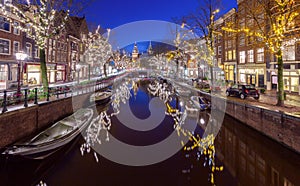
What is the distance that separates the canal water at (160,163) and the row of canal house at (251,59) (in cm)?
1080

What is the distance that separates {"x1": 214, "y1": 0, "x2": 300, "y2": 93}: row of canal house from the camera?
70.7ft

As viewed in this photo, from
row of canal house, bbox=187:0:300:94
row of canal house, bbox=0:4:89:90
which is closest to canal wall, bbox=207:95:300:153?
row of canal house, bbox=187:0:300:94

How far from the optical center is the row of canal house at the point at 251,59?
21.5 meters

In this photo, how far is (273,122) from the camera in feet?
33.7

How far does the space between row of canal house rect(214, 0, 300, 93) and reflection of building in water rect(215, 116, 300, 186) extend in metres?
9.71

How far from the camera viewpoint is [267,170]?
831cm

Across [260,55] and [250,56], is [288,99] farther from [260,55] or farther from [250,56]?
[250,56]

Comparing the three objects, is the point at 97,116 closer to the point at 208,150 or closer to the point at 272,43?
the point at 208,150

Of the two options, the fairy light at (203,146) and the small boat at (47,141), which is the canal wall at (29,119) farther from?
the fairy light at (203,146)

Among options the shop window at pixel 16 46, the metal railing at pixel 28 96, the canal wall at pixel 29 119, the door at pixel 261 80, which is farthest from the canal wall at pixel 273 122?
the shop window at pixel 16 46

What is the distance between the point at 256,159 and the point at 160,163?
513 cm

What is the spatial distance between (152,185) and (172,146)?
4122 mm

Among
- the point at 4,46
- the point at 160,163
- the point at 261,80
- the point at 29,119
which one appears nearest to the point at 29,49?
the point at 4,46

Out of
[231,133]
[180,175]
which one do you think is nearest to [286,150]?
[231,133]
